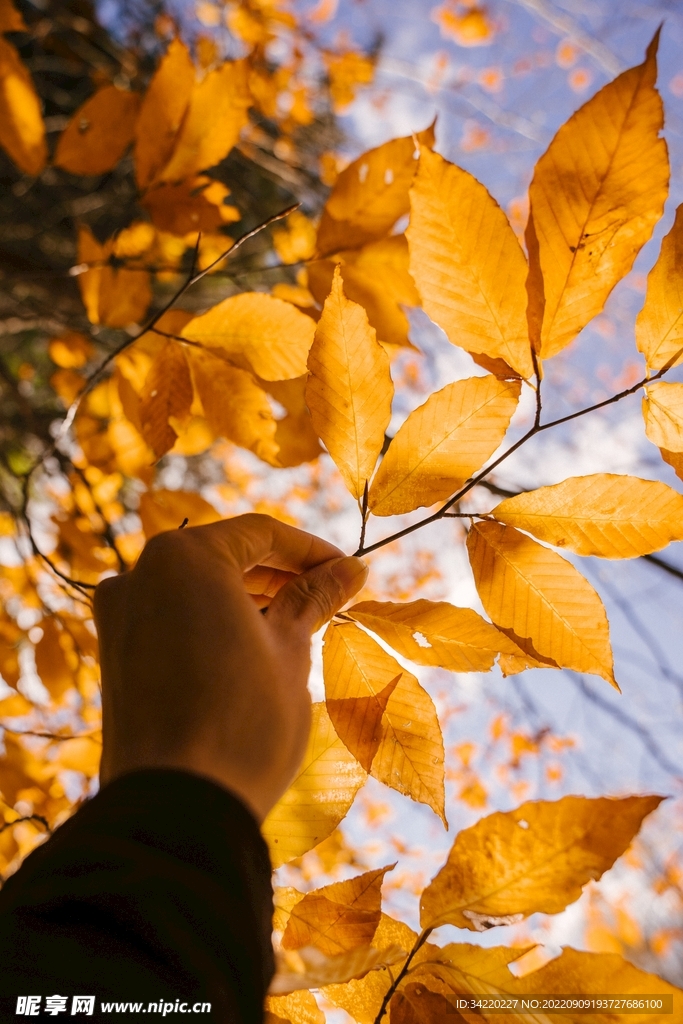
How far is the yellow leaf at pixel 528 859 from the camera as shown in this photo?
49cm

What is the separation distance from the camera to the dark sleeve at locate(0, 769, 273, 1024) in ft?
1.10

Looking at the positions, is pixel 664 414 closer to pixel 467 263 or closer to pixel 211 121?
pixel 467 263

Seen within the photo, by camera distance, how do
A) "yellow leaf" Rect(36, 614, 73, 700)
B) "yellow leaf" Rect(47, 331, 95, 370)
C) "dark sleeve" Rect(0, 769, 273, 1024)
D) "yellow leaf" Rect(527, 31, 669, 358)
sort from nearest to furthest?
1. "dark sleeve" Rect(0, 769, 273, 1024)
2. "yellow leaf" Rect(527, 31, 669, 358)
3. "yellow leaf" Rect(36, 614, 73, 700)
4. "yellow leaf" Rect(47, 331, 95, 370)

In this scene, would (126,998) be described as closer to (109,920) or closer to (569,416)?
(109,920)

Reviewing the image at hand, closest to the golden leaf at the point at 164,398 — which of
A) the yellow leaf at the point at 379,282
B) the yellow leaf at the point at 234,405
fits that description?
the yellow leaf at the point at 234,405

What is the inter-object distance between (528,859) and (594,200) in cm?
57

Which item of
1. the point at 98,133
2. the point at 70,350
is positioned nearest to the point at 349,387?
the point at 98,133

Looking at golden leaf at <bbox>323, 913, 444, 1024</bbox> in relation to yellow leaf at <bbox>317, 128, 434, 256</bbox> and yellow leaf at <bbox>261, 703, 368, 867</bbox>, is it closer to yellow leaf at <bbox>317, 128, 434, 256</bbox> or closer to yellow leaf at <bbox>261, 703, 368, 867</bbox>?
yellow leaf at <bbox>261, 703, 368, 867</bbox>

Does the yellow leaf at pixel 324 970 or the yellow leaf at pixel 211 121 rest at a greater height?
the yellow leaf at pixel 211 121

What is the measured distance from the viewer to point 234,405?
31.8 inches

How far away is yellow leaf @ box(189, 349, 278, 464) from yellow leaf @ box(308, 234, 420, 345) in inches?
8.0

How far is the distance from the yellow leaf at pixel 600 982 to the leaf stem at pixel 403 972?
3.8 inches

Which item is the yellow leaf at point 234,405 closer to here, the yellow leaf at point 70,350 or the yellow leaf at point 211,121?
the yellow leaf at point 211,121

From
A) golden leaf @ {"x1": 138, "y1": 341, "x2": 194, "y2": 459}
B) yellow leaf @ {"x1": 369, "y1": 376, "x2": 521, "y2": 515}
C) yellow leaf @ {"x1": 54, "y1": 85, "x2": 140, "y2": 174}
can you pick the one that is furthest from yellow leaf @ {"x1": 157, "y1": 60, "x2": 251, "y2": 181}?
yellow leaf @ {"x1": 369, "y1": 376, "x2": 521, "y2": 515}
